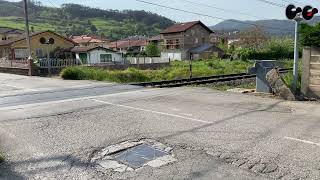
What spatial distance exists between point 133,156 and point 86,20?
146906mm

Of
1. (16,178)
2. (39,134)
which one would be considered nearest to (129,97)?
(39,134)

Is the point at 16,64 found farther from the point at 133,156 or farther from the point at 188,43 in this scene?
the point at 188,43

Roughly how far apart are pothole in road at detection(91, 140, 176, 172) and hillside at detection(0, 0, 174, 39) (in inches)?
4107

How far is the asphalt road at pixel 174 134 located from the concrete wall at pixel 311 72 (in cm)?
88

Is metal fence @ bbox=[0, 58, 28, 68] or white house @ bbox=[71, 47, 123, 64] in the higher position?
white house @ bbox=[71, 47, 123, 64]

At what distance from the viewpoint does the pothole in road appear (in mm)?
5102

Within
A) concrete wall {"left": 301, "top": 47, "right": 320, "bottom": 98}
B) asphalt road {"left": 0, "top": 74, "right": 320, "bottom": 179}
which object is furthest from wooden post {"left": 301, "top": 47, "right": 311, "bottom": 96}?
asphalt road {"left": 0, "top": 74, "right": 320, "bottom": 179}

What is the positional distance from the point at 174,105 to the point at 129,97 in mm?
2213

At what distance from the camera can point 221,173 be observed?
4672mm

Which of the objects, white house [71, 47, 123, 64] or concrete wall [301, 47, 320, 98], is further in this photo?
white house [71, 47, 123, 64]

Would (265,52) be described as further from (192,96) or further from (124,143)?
(124,143)

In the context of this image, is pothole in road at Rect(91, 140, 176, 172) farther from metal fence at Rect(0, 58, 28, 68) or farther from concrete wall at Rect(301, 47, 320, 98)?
metal fence at Rect(0, 58, 28, 68)

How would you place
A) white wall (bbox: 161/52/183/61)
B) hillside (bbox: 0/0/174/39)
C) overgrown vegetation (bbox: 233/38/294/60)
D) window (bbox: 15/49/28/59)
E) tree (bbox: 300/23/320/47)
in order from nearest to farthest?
1. tree (bbox: 300/23/320/47)
2. window (bbox: 15/49/28/59)
3. overgrown vegetation (bbox: 233/38/294/60)
4. white wall (bbox: 161/52/183/61)
5. hillside (bbox: 0/0/174/39)

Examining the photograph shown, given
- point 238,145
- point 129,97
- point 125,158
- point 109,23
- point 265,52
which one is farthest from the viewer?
point 109,23
